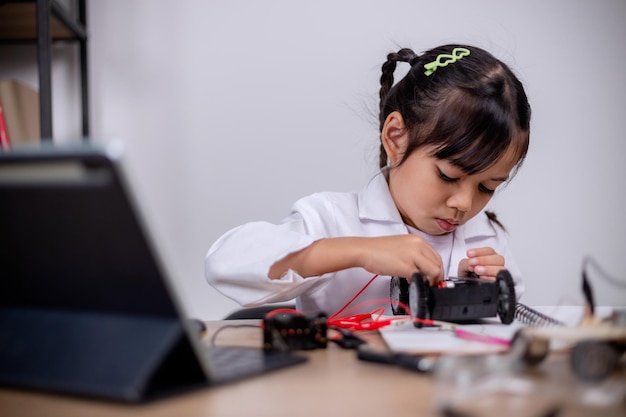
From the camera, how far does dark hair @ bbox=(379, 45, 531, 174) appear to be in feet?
3.38

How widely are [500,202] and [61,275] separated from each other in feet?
4.87

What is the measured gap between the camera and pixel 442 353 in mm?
586

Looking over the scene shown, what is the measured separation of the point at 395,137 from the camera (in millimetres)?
1188

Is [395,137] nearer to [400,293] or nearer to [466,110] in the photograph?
[466,110]

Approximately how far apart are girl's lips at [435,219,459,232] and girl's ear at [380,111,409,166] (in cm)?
14

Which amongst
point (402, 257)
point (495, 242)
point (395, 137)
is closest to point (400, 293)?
point (402, 257)

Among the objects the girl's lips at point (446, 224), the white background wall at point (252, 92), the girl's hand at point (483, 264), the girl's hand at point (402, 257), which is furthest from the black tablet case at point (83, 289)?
the white background wall at point (252, 92)

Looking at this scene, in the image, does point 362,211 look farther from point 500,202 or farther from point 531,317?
point 500,202

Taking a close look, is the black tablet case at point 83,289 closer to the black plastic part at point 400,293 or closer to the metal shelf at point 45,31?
the black plastic part at point 400,293

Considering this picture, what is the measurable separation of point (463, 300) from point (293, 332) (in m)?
0.25

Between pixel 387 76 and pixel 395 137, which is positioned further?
pixel 387 76

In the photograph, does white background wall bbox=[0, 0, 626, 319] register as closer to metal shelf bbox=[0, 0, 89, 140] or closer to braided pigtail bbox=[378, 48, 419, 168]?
metal shelf bbox=[0, 0, 89, 140]

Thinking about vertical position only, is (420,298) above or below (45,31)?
below

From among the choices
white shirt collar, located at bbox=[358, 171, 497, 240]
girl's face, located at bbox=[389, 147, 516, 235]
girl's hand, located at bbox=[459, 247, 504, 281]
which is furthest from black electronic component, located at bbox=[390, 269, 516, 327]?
white shirt collar, located at bbox=[358, 171, 497, 240]
